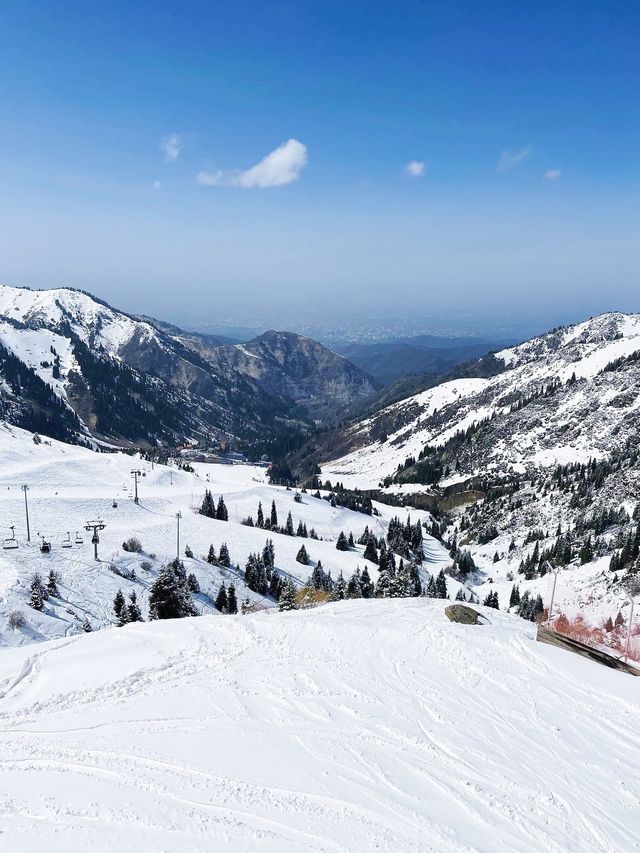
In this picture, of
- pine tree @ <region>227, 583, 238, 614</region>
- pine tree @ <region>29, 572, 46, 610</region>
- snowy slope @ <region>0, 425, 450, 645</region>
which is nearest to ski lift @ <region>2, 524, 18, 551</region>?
snowy slope @ <region>0, 425, 450, 645</region>

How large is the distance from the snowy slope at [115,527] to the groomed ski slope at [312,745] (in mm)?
20602

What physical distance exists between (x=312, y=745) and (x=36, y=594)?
37.3 m

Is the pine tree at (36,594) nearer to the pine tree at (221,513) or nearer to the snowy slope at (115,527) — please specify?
the snowy slope at (115,527)

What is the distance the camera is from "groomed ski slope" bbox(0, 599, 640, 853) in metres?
13.8

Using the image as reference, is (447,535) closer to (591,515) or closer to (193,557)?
(591,515)

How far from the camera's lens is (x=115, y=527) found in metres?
85.1

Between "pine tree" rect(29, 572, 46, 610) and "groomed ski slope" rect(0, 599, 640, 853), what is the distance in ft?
58.9

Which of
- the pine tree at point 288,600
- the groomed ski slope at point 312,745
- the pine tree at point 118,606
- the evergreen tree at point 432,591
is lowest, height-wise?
the evergreen tree at point 432,591

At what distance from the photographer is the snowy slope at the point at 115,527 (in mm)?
50978

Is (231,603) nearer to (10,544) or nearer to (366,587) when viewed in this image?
(366,587)

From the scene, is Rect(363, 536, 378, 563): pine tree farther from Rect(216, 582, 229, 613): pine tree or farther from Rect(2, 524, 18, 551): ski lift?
Rect(2, 524, 18, 551): ski lift

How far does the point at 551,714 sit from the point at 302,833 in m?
14.0

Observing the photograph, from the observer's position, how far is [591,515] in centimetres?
11775

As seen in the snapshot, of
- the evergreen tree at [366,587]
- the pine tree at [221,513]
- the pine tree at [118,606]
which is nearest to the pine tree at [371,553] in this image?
the evergreen tree at [366,587]
